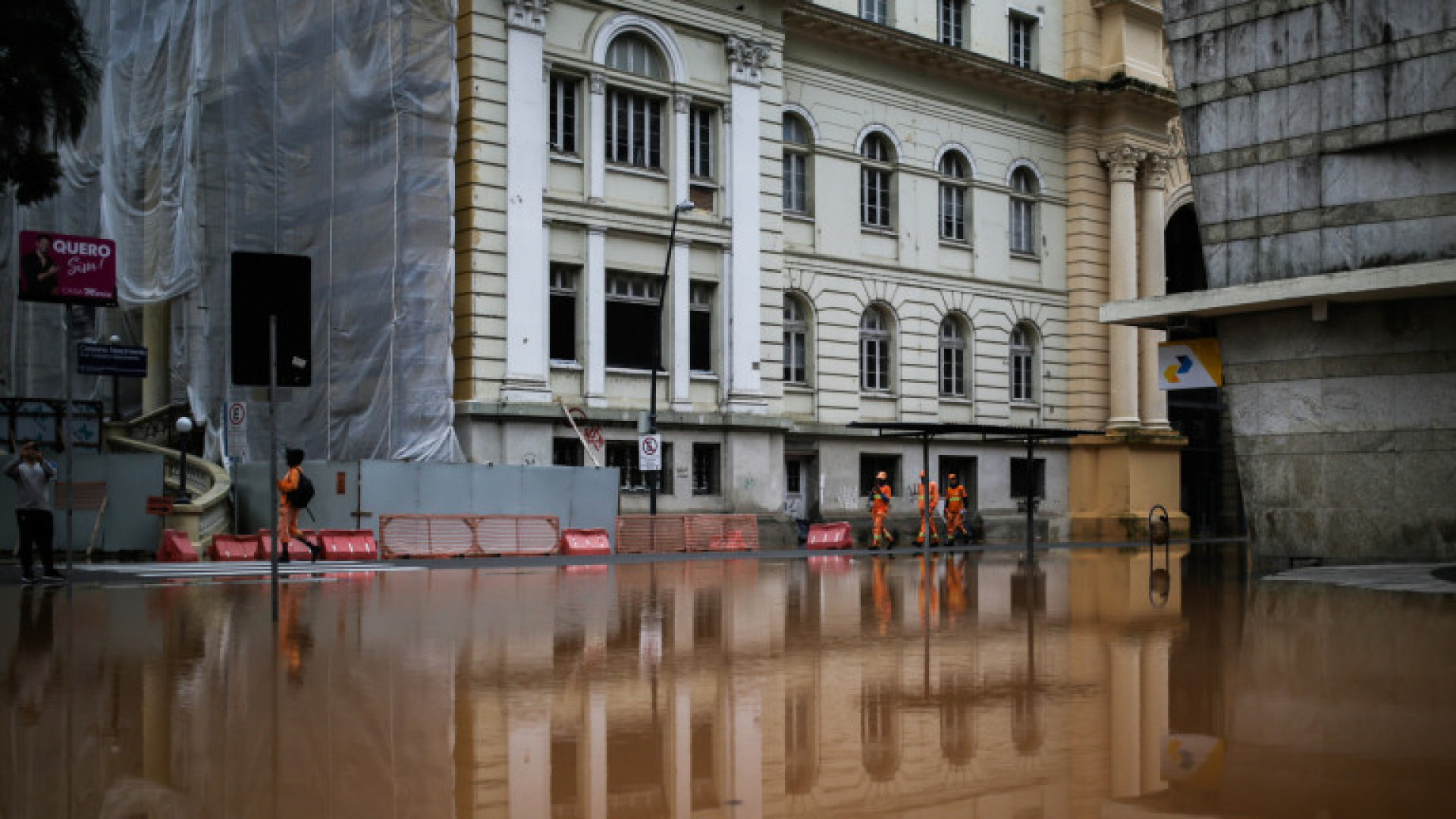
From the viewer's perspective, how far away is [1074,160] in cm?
4759

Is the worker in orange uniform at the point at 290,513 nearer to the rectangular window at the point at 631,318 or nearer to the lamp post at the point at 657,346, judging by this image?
the lamp post at the point at 657,346

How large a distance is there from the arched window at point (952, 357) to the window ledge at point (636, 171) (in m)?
11.2

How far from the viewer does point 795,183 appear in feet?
134

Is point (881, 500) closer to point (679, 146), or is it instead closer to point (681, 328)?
point (681, 328)

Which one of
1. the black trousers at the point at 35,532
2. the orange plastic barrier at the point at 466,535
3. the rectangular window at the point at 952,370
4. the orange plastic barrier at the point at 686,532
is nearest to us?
the black trousers at the point at 35,532

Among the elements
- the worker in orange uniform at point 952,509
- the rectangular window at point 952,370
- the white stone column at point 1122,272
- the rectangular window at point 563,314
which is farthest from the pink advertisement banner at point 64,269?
the white stone column at point 1122,272

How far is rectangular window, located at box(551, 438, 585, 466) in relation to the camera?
34.9 metres

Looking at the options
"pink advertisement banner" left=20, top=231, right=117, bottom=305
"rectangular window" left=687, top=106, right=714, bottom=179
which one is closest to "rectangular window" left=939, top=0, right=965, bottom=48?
"rectangular window" left=687, top=106, right=714, bottom=179

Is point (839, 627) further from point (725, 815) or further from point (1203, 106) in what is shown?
point (1203, 106)

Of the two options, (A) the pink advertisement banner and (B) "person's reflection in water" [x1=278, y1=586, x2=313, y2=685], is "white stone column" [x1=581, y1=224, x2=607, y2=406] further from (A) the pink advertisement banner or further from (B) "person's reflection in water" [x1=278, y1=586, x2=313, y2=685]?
(B) "person's reflection in water" [x1=278, y1=586, x2=313, y2=685]

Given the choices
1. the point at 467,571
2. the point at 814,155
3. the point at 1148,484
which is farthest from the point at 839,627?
the point at 1148,484

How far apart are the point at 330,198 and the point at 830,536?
13.8 meters

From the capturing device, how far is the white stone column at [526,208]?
33.5 m

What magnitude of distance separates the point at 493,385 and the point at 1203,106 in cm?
1563
